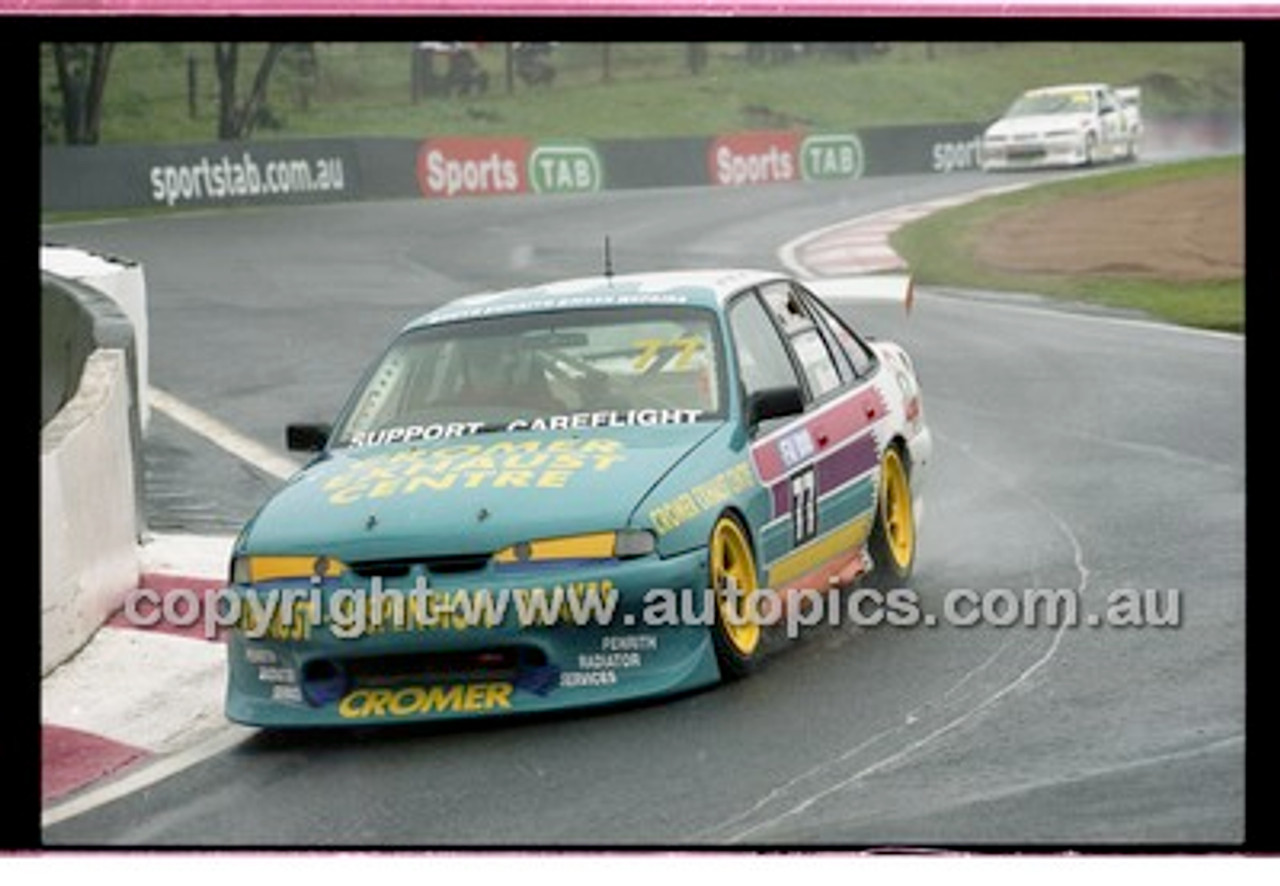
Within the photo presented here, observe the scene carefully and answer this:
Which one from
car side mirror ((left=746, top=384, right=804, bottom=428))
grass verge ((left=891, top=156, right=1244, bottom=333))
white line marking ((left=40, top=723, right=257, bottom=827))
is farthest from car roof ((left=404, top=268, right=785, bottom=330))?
white line marking ((left=40, top=723, right=257, bottom=827))

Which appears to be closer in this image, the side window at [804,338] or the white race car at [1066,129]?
the white race car at [1066,129]

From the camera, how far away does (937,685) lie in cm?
877

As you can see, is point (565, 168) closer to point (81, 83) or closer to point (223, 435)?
point (81, 83)

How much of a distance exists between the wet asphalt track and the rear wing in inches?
3.0

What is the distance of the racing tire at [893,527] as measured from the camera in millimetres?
9602

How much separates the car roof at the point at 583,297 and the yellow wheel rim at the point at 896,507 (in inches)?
31.7

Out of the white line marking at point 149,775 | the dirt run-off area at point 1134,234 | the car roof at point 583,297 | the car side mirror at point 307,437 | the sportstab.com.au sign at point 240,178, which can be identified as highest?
the sportstab.com.au sign at point 240,178

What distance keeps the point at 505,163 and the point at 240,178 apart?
75cm

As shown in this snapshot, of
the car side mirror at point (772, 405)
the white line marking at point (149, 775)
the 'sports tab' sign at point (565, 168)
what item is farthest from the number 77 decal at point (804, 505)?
the white line marking at point (149, 775)

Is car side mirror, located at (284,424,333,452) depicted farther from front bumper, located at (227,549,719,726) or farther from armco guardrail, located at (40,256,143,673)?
front bumper, located at (227,549,719,726)

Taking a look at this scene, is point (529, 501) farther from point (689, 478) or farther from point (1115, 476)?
point (1115, 476)

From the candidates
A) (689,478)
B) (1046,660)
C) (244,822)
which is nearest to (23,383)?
(244,822)

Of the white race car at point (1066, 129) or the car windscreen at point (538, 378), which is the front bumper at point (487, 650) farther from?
the white race car at point (1066, 129)

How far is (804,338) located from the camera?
34.3 feet
